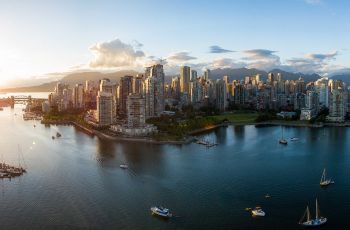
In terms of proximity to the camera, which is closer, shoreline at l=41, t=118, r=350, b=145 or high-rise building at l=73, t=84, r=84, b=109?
shoreline at l=41, t=118, r=350, b=145

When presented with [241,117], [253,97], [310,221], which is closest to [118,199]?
[310,221]

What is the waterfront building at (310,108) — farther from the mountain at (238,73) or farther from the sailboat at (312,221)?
the mountain at (238,73)

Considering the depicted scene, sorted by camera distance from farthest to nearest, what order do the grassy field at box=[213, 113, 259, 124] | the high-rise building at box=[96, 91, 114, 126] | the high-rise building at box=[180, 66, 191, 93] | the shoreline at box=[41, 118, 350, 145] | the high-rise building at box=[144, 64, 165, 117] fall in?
the high-rise building at box=[180, 66, 191, 93]
the grassy field at box=[213, 113, 259, 124]
the high-rise building at box=[144, 64, 165, 117]
the high-rise building at box=[96, 91, 114, 126]
the shoreline at box=[41, 118, 350, 145]

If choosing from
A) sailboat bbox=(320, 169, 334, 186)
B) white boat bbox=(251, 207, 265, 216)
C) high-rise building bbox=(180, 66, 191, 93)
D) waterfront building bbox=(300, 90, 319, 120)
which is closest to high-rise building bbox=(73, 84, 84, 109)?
high-rise building bbox=(180, 66, 191, 93)

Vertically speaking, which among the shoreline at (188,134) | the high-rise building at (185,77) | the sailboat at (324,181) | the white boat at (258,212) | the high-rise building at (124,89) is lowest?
the white boat at (258,212)

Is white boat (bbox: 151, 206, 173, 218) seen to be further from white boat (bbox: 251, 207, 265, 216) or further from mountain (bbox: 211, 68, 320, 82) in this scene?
mountain (bbox: 211, 68, 320, 82)

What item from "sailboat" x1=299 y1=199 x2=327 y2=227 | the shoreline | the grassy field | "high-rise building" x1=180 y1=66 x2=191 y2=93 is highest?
"high-rise building" x1=180 y1=66 x2=191 y2=93

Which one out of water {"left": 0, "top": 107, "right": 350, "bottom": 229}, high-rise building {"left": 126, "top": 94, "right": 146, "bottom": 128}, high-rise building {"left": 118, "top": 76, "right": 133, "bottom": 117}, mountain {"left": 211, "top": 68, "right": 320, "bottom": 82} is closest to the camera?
water {"left": 0, "top": 107, "right": 350, "bottom": 229}

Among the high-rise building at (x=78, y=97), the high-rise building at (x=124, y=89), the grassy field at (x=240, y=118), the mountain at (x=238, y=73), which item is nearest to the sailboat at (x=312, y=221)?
the grassy field at (x=240, y=118)

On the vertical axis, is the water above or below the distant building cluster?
below
